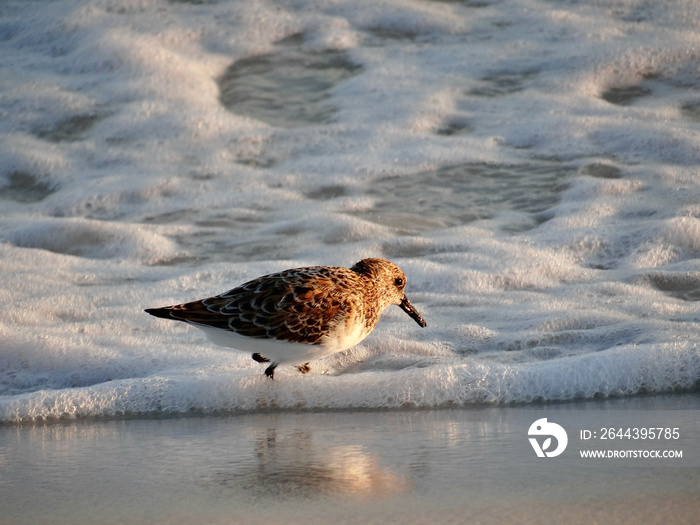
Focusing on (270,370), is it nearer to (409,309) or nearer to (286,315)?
(286,315)

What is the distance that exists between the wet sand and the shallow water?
0.75 feet

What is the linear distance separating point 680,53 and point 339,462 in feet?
26.3

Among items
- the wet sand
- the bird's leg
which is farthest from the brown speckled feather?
the wet sand

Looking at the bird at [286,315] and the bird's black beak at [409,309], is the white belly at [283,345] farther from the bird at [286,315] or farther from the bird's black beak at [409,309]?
the bird's black beak at [409,309]

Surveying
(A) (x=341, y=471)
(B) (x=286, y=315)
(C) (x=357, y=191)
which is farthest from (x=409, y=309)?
(C) (x=357, y=191)

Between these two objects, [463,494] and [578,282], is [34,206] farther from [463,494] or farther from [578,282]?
[463,494]

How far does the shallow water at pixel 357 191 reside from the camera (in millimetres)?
4555

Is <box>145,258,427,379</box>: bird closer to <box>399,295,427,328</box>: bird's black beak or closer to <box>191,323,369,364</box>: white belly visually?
<box>191,323,369,364</box>: white belly

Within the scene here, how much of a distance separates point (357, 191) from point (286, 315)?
387cm

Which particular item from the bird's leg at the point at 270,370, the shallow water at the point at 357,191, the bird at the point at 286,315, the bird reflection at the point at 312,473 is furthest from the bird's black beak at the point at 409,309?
the bird reflection at the point at 312,473

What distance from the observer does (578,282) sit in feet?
19.8

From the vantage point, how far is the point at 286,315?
4258 mm

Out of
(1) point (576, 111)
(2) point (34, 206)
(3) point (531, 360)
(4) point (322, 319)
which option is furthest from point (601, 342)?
(2) point (34, 206)

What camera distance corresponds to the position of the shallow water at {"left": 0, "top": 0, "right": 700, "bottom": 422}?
4.55 metres
